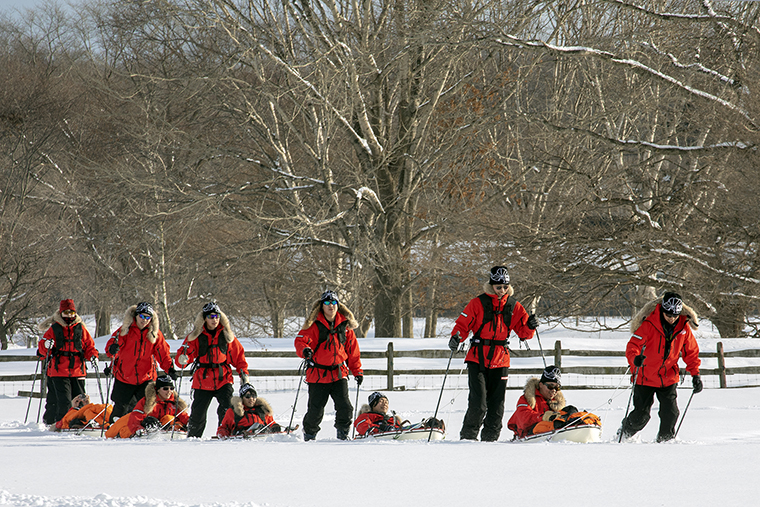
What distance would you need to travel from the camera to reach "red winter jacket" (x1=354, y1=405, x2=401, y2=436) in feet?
25.0

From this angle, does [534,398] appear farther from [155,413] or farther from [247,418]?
[155,413]

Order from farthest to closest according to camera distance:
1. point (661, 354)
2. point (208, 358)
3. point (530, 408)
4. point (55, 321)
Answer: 1. point (55, 321)
2. point (208, 358)
3. point (530, 408)
4. point (661, 354)

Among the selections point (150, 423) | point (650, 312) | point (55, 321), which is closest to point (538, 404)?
point (650, 312)

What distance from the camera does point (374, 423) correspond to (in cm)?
772

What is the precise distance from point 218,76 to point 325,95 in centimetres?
225

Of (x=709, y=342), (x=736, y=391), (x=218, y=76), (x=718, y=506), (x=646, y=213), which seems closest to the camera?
(x=718, y=506)

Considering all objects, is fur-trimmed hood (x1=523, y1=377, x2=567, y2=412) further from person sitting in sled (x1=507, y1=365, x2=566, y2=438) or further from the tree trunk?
the tree trunk

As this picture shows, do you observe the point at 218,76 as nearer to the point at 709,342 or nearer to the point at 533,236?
the point at 533,236

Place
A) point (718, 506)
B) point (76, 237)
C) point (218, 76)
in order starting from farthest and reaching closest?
point (76, 237) < point (218, 76) < point (718, 506)

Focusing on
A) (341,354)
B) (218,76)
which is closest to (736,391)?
(341,354)

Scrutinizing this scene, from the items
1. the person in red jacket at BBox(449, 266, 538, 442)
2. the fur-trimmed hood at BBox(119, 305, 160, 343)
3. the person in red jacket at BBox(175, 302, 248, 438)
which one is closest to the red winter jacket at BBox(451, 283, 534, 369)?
the person in red jacket at BBox(449, 266, 538, 442)

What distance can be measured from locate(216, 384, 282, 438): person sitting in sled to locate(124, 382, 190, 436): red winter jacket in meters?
0.44

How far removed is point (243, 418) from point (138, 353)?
1.25 meters

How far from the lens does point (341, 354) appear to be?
725 centimetres
